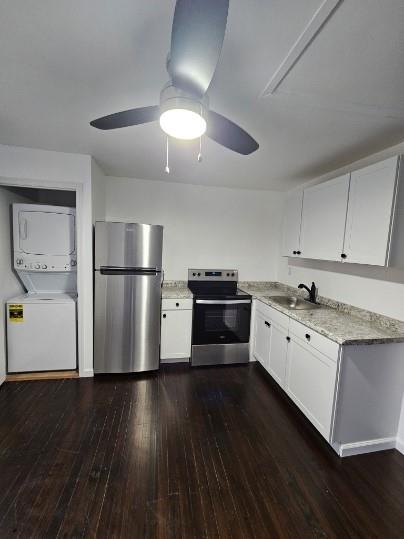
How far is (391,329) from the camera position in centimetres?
200

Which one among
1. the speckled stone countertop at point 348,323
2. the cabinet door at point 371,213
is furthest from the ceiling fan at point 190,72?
the speckled stone countertop at point 348,323

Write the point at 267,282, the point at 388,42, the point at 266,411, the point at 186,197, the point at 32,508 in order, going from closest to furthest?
the point at 388,42, the point at 32,508, the point at 266,411, the point at 186,197, the point at 267,282

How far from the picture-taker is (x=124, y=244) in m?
2.63

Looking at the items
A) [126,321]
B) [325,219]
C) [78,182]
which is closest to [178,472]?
[126,321]

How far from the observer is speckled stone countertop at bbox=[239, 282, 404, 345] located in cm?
178

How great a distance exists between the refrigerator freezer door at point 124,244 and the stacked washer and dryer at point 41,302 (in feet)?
1.39

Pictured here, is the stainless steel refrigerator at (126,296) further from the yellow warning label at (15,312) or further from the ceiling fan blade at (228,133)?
the ceiling fan blade at (228,133)

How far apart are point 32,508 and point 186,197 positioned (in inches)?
127

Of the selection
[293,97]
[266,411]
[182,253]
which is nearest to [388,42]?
[293,97]

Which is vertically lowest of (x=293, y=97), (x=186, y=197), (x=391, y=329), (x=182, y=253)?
(x=391, y=329)

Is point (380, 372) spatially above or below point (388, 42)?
below

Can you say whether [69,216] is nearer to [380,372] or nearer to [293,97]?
[293,97]

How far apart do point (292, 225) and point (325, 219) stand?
0.61m

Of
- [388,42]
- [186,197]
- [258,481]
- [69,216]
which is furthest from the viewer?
[186,197]
